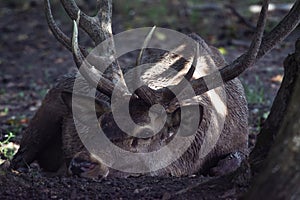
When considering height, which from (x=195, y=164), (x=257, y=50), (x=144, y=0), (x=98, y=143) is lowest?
(x=144, y=0)

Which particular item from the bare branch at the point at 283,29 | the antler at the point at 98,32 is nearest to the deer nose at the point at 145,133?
the antler at the point at 98,32

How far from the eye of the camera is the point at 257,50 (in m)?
4.53

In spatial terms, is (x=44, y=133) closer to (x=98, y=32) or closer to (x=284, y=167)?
(x=98, y=32)

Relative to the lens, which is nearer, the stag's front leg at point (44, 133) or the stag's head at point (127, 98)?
the stag's head at point (127, 98)

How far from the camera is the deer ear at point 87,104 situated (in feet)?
17.8

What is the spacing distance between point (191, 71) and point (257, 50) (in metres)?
0.70

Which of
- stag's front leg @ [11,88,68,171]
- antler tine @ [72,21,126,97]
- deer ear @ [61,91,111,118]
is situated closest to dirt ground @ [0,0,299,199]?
stag's front leg @ [11,88,68,171]

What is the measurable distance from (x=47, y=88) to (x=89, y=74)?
156 inches

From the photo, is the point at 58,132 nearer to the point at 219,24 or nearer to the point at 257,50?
the point at 257,50

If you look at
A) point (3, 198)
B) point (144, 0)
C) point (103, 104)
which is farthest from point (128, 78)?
point (144, 0)

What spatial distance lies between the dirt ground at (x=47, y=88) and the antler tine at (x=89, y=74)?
2.60ft

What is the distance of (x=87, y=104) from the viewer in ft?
18.0

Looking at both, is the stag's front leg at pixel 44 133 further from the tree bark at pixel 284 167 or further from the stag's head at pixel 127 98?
the tree bark at pixel 284 167

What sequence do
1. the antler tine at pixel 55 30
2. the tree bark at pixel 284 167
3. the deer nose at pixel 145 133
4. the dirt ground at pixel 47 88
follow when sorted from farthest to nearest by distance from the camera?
1. the deer nose at pixel 145 133
2. the antler tine at pixel 55 30
3. the dirt ground at pixel 47 88
4. the tree bark at pixel 284 167
